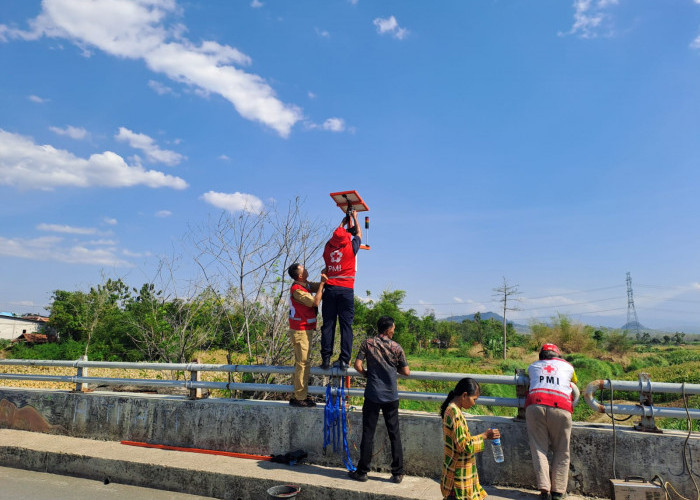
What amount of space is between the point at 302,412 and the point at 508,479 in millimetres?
2328

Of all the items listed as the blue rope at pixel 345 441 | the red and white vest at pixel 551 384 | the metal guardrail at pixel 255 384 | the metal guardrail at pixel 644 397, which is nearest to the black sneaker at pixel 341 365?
the metal guardrail at pixel 255 384

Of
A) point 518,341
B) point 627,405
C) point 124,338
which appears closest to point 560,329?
point 518,341

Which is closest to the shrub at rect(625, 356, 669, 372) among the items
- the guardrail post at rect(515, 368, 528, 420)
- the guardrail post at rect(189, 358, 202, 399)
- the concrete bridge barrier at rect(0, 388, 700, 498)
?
the concrete bridge barrier at rect(0, 388, 700, 498)

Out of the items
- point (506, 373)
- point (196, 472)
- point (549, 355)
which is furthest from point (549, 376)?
point (506, 373)

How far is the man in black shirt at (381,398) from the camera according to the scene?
4789 millimetres

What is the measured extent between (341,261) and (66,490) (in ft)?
13.3

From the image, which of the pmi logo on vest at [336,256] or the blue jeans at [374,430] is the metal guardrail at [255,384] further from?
the pmi logo on vest at [336,256]

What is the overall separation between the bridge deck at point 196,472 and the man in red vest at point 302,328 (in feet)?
2.63

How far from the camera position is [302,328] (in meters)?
5.77

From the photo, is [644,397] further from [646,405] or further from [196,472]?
[196,472]

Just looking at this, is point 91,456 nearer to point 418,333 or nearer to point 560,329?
point 560,329

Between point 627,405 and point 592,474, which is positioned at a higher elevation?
point 627,405

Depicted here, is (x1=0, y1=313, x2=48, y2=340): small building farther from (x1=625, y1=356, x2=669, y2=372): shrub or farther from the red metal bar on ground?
(x1=625, y1=356, x2=669, y2=372): shrub

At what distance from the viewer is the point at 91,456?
5.66 metres
